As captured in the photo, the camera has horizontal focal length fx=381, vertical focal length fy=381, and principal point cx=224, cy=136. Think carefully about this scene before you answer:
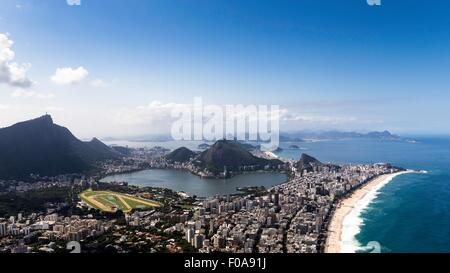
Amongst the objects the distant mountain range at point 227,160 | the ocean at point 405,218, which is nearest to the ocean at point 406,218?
the ocean at point 405,218

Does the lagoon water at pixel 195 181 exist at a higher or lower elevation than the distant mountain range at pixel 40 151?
lower

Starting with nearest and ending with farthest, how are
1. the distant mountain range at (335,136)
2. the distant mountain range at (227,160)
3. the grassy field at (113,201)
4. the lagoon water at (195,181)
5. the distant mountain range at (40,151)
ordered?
the grassy field at (113,201) → the lagoon water at (195,181) → the distant mountain range at (40,151) → the distant mountain range at (227,160) → the distant mountain range at (335,136)

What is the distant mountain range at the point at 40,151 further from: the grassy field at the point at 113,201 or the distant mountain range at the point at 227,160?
the distant mountain range at the point at 227,160

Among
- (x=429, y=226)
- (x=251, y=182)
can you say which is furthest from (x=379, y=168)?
(x=429, y=226)

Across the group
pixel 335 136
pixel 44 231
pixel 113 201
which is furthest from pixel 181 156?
pixel 335 136

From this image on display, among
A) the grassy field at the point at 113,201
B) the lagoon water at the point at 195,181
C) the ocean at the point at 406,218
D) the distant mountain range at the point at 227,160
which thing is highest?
the distant mountain range at the point at 227,160

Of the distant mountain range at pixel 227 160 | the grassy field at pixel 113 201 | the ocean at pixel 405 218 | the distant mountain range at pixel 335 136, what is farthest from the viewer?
the distant mountain range at pixel 335 136

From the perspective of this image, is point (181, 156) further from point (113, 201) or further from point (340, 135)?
point (340, 135)
